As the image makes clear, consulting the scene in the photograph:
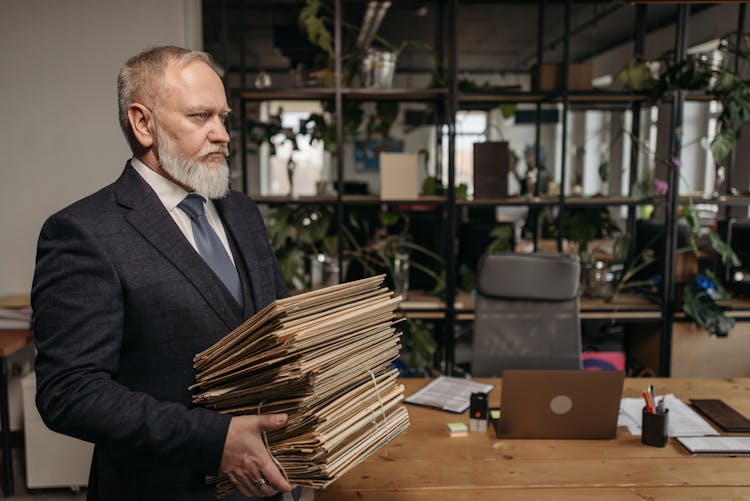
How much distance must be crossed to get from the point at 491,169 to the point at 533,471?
7.78ft

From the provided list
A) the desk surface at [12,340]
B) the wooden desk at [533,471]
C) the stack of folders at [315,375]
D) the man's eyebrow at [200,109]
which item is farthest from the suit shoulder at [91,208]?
the desk surface at [12,340]

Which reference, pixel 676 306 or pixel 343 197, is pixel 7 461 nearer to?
pixel 343 197

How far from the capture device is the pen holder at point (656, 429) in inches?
Answer: 62.2

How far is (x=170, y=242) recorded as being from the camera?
116cm

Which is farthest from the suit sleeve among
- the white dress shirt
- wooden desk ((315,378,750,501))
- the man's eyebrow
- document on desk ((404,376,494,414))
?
document on desk ((404,376,494,414))

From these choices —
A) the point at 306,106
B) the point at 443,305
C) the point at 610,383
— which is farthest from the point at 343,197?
the point at 306,106

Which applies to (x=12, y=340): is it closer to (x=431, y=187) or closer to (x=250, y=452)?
(x=250, y=452)

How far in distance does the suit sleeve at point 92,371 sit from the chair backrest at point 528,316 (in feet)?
5.23

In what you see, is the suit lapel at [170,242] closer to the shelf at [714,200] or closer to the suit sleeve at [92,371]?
the suit sleeve at [92,371]

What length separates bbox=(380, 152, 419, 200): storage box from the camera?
3.51 m

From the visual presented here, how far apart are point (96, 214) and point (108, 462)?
50 centimetres

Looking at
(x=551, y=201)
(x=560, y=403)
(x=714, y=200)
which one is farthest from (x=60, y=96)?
(x=714, y=200)

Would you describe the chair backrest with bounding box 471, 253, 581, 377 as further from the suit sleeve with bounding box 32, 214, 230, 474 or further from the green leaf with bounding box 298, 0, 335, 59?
the green leaf with bounding box 298, 0, 335, 59

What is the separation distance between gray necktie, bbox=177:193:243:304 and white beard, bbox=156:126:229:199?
6 cm
